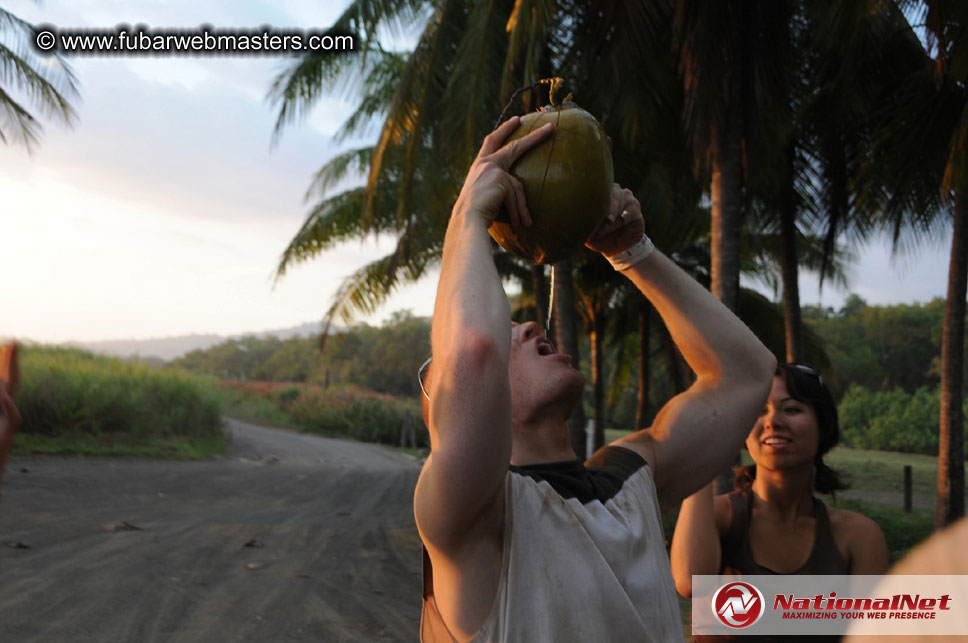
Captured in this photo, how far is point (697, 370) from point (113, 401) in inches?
649

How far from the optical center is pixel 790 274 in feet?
36.6

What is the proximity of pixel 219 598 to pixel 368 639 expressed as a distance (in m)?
1.40

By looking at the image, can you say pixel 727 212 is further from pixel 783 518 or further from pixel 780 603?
pixel 780 603

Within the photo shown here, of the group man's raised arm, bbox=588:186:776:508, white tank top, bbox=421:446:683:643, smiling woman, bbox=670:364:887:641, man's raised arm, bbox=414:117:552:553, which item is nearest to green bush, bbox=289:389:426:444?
smiling woman, bbox=670:364:887:641

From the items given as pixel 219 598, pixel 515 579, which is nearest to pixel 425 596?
pixel 515 579

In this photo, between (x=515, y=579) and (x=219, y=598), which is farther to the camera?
(x=219, y=598)

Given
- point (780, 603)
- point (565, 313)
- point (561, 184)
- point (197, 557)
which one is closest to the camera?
point (561, 184)

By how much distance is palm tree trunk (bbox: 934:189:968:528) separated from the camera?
8148 mm

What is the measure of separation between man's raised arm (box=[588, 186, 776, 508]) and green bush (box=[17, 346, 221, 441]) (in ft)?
50.1

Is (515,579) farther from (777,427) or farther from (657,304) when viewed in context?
(777,427)

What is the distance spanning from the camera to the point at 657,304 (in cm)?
188

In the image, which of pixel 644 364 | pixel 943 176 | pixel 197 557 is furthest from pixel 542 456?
pixel 644 364

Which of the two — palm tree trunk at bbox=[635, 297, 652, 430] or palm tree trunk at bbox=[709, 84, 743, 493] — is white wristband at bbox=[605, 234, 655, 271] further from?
palm tree trunk at bbox=[635, 297, 652, 430]

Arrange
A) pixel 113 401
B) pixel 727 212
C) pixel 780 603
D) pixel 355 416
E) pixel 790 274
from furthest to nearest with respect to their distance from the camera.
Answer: pixel 355 416
pixel 113 401
pixel 790 274
pixel 727 212
pixel 780 603
